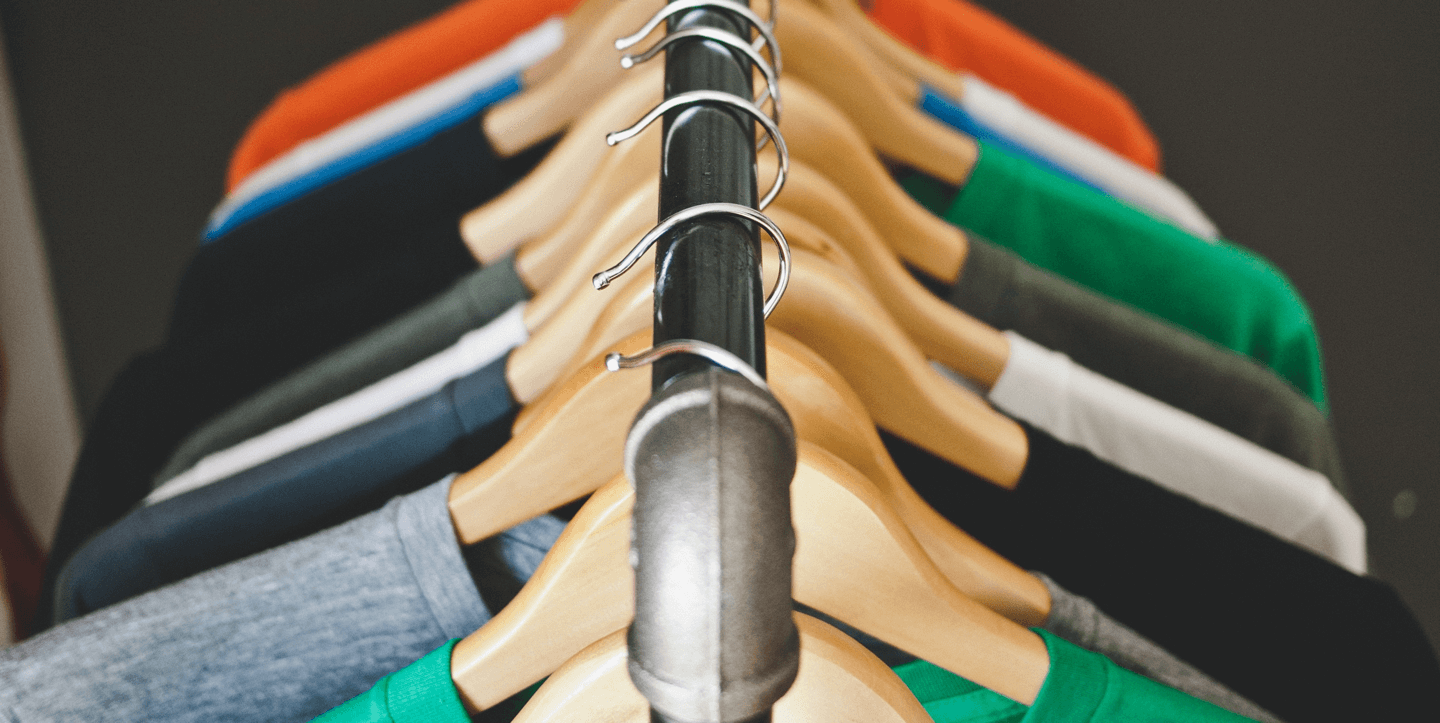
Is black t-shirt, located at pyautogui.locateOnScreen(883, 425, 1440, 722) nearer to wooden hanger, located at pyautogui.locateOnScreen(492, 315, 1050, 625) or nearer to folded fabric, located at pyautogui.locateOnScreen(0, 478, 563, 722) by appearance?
wooden hanger, located at pyautogui.locateOnScreen(492, 315, 1050, 625)

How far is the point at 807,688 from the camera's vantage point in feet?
0.85

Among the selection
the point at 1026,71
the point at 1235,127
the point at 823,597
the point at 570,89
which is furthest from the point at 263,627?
the point at 1235,127

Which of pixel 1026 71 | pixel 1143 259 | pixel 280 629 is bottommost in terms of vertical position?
pixel 280 629

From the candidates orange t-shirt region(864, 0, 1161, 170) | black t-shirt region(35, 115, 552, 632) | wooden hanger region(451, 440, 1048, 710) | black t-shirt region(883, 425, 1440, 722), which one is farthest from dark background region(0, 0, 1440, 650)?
wooden hanger region(451, 440, 1048, 710)

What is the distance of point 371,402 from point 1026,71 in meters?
0.61

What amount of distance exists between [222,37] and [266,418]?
0.81 metres

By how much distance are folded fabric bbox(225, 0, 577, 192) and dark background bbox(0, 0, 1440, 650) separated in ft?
1.30

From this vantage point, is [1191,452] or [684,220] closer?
[684,220]

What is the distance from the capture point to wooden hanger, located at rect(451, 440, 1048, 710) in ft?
0.94

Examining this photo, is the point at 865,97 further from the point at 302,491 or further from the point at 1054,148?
the point at 302,491

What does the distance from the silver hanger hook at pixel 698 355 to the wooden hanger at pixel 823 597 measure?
0.08 m

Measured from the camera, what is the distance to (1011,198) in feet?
1.91

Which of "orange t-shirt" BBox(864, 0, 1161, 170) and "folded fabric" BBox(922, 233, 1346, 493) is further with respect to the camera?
"orange t-shirt" BBox(864, 0, 1161, 170)

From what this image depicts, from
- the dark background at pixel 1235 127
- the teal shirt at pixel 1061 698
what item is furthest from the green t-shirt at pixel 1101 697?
the dark background at pixel 1235 127
